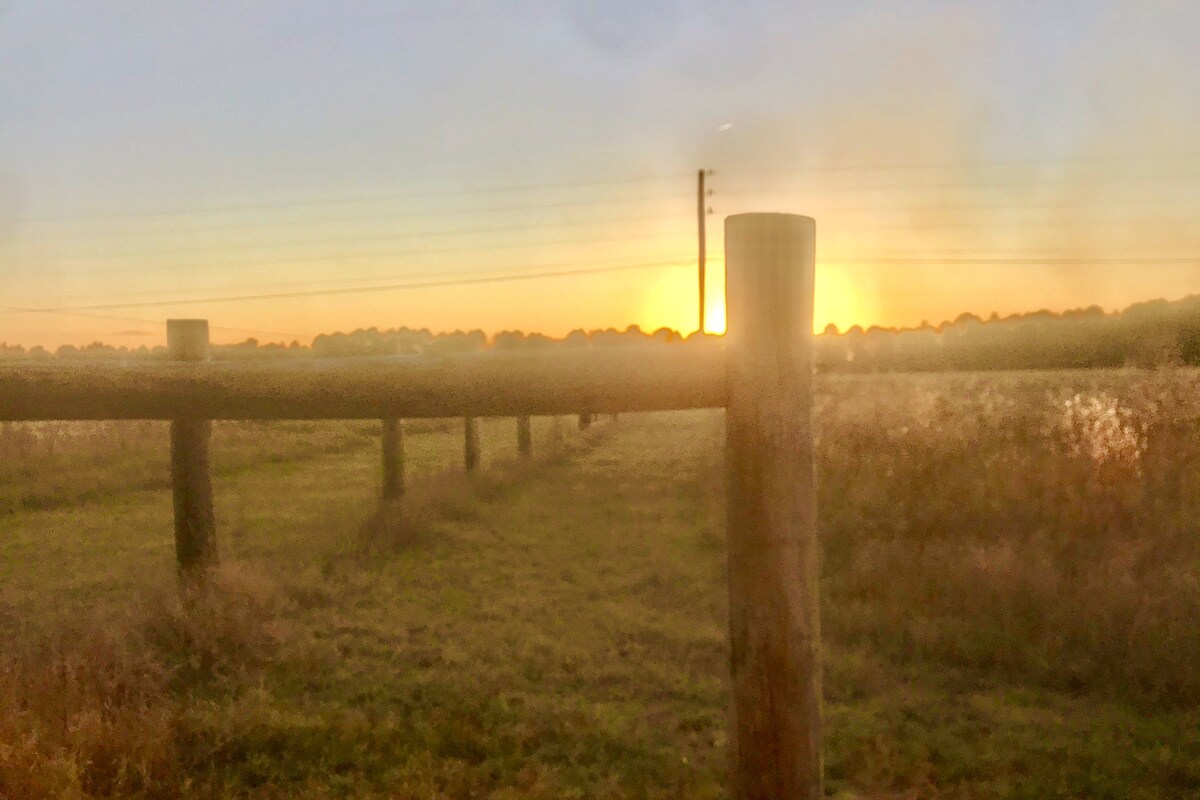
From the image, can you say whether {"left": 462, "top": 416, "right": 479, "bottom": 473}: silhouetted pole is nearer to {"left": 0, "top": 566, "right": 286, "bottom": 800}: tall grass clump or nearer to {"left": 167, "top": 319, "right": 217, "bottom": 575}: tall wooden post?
{"left": 167, "top": 319, "right": 217, "bottom": 575}: tall wooden post

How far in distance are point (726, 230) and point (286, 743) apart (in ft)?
8.66

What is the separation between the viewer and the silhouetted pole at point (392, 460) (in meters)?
8.25

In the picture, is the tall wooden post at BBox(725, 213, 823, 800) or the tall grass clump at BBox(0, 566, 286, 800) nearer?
the tall wooden post at BBox(725, 213, 823, 800)

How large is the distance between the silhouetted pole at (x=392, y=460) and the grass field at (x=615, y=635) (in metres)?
0.30

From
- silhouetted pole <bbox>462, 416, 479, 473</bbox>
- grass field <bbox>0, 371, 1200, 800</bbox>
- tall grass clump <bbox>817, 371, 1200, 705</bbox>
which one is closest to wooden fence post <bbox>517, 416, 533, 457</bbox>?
silhouetted pole <bbox>462, 416, 479, 473</bbox>

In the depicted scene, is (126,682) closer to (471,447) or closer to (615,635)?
(615,635)

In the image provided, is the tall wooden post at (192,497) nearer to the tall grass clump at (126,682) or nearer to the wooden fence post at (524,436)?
the tall grass clump at (126,682)

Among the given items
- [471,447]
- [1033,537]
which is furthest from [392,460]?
[1033,537]

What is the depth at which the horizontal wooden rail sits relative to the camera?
2.07 m

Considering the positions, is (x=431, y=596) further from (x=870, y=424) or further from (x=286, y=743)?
(x=870, y=424)

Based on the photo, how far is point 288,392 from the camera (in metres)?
2.38

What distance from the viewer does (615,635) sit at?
455 centimetres

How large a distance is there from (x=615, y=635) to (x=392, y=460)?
14.6 feet

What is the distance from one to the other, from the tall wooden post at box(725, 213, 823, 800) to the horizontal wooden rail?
5.5 inches
